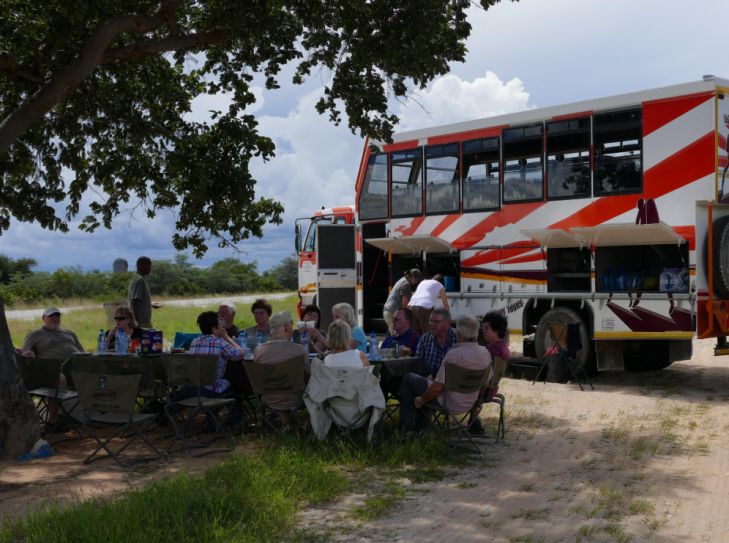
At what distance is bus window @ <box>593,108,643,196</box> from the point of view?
37.6 feet

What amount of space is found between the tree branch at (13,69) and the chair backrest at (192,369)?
3.71 metres

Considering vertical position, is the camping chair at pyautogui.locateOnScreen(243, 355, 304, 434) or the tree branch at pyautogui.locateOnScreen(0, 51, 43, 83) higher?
the tree branch at pyautogui.locateOnScreen(0, 51, 43, 83)

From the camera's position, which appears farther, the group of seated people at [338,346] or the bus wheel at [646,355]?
the bus wheel at [646,355]

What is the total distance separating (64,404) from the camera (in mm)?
8578

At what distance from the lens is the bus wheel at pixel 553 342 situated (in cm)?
1201

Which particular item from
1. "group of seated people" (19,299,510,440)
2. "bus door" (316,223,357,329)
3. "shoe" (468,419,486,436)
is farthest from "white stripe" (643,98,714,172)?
"bus door" (316,223,357,329)

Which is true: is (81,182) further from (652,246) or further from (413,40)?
(652,246)

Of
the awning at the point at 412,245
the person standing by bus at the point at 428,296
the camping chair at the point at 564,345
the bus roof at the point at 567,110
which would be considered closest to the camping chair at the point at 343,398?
the person standing by bus at the point at 428,296

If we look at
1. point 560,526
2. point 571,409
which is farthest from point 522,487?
point 571,409

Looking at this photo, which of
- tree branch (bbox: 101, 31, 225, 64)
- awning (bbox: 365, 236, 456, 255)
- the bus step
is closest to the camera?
tree branch (bbox: 101, 31, 225, 64)

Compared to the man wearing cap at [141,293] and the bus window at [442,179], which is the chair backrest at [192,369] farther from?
the bus window at [442,179]

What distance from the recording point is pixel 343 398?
7340 millimetres

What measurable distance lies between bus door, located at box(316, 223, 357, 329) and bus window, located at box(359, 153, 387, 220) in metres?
0.69

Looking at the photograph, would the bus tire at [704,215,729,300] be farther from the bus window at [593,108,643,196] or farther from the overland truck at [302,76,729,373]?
the bus window at [593,108,643,196]
